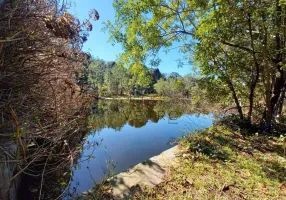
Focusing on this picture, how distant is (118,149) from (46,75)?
4.37m

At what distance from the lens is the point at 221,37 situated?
4426mm

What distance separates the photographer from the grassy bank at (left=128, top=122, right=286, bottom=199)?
228 centimetres

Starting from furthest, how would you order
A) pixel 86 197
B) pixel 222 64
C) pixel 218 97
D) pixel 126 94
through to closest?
pixel 126 94, pixel 218 97, pixel 222 64, pixel 86 197

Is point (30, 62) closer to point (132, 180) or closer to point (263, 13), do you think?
point (132, 180)

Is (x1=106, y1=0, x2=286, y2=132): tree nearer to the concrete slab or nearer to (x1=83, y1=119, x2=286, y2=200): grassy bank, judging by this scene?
(x1=83, y1=119, x2=286, y2=200): grassy bank

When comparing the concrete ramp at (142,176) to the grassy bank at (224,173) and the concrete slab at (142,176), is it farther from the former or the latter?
the grassy bank at (224,173)

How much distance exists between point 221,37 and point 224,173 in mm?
3138

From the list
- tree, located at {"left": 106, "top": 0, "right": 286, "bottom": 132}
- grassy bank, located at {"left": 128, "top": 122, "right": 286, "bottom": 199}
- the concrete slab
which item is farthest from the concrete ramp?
tree, located at {"left": 106, "top": 0, "right": 286, "bottom": 132}

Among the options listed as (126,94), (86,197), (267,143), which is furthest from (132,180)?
(126,94)

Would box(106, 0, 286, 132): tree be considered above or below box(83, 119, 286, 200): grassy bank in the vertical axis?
above

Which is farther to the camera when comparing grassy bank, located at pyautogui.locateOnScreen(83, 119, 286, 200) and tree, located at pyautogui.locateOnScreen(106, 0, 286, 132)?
tree, located at pyautogui.locateOnScreen(106, 0, 286, 132)

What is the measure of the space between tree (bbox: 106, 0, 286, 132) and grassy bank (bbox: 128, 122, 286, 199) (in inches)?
77.4

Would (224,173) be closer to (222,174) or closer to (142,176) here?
(222,174)

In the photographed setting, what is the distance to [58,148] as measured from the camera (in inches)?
172
